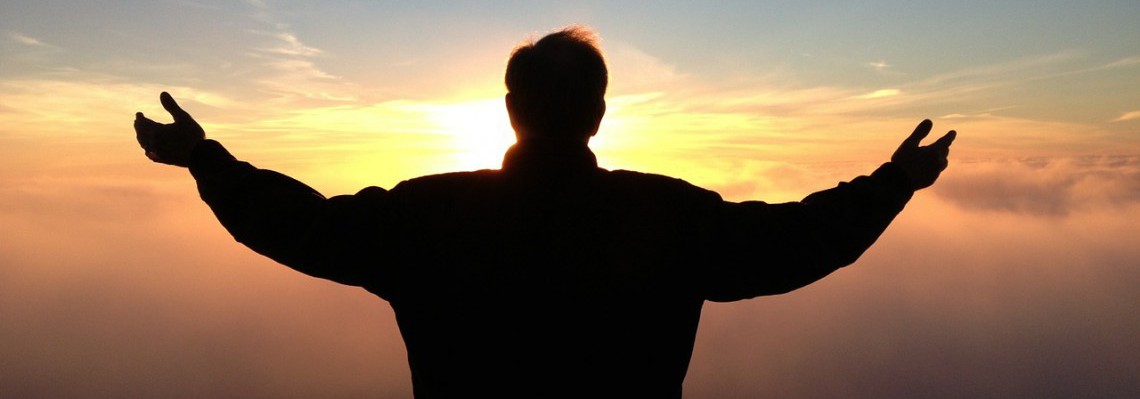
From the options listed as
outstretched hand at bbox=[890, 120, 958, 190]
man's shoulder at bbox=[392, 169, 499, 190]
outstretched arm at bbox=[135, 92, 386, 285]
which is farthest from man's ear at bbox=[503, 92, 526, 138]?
outstretched hand at bbox=[890, 120, 958, 190]

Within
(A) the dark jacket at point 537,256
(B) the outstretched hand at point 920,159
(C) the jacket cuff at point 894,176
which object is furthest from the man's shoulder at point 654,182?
(B) the outstretched hand at point 920,159

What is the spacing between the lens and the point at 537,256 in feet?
7.82

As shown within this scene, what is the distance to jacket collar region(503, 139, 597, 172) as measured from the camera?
2498 mm

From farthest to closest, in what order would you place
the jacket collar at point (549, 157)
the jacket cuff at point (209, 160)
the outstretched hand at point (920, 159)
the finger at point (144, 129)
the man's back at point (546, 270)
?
1. the outstretched hand at point (920, 159)
2. the finger at point (144, 129)
3. the jacket cuff at point (209, 160)
4. the jacket collar at point (549, 157)
5. the man's back at point (546, 270)

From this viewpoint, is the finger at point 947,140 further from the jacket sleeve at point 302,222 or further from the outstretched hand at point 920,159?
the jacket sleeve at point 302,222

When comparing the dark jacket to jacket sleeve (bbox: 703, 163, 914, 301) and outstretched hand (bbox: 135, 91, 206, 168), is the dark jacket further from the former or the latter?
outstretched hand (bbox: 135, 91, 206, 168)

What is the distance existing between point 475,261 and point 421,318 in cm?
31

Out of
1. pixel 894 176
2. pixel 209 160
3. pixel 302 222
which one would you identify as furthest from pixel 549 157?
pixel 894 176

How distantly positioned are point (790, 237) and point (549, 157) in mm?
854

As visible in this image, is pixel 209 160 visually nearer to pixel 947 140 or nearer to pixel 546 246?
pixel 546 246

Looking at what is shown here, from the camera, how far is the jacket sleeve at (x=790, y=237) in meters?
2.56

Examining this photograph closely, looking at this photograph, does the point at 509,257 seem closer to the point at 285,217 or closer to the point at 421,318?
the point at 421,318

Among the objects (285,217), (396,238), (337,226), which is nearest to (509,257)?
(396,238)

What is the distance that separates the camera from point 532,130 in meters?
2.59
